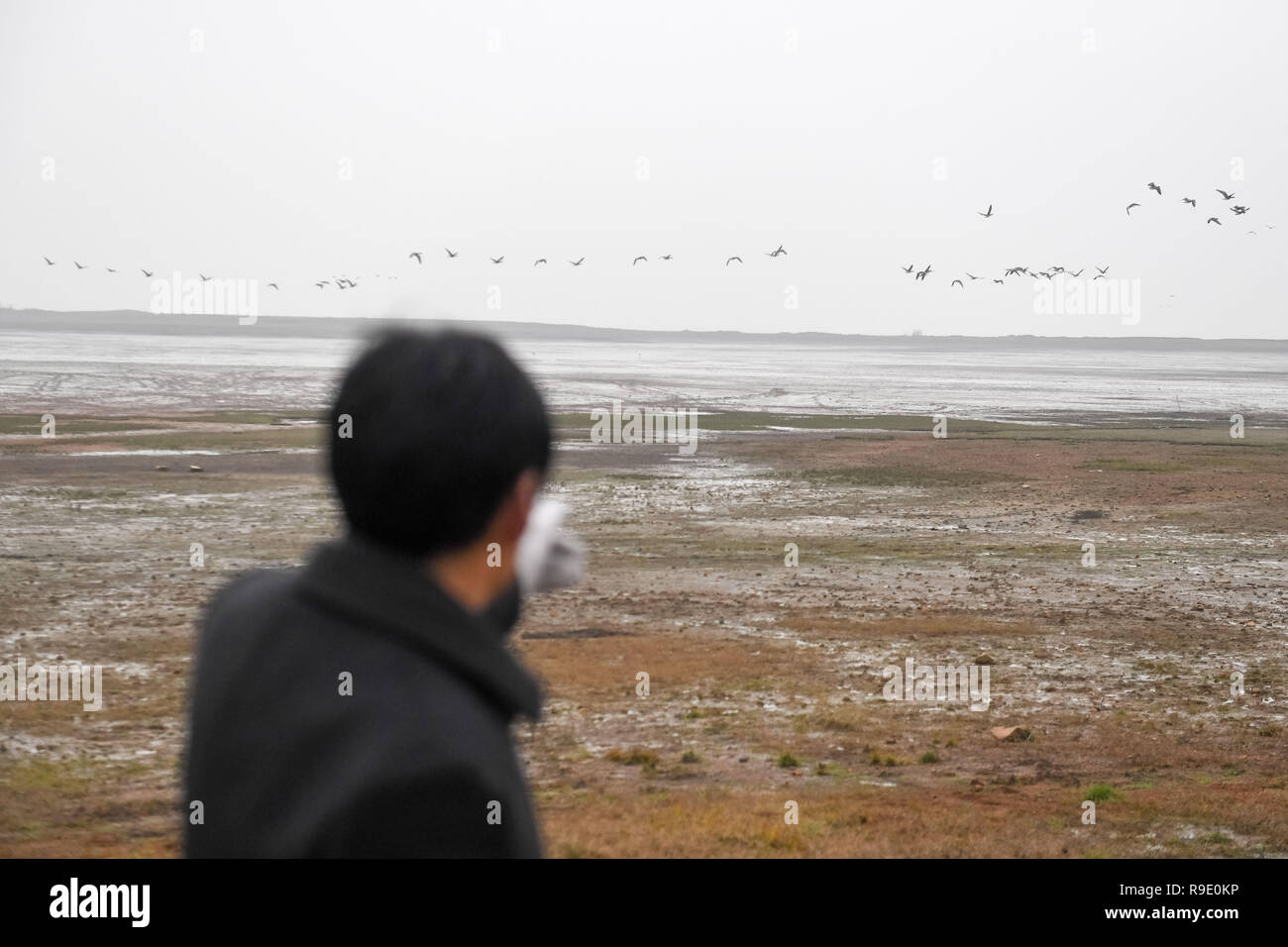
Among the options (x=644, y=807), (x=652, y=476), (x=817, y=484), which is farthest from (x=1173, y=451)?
(x=644, y=807)

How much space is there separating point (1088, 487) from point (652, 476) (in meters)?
11.9

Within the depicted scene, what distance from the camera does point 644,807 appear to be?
1053 centimetres

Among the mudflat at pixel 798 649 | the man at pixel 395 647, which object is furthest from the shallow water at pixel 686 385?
the man at pixel 395 647

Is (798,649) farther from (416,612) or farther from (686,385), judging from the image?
(686,385)

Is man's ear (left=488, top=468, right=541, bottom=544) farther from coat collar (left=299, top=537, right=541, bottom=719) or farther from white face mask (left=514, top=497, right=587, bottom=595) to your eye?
coat collar (left=299, top=537, right=541, bottom=719)

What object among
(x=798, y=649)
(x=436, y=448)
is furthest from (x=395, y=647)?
(x=798, y=649)

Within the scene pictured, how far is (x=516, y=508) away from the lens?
193 cm

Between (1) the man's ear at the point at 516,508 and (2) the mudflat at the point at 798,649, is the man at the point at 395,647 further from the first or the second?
(2) the mudflat at the point at 798,649

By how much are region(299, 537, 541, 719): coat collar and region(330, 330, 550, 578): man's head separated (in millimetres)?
62

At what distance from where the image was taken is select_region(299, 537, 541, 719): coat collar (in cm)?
175

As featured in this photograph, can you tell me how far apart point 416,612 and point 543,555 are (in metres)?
0.27

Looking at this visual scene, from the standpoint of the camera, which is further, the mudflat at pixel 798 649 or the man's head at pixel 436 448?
the mudflat at pixel 798 649

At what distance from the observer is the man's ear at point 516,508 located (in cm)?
192
